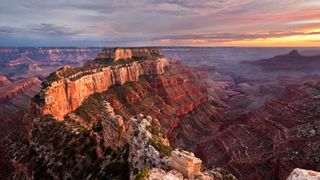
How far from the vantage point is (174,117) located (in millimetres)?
142125

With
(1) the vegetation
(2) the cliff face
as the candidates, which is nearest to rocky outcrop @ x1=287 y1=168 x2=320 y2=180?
(1) the vegetation

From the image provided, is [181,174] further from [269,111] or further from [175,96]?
[175,96]

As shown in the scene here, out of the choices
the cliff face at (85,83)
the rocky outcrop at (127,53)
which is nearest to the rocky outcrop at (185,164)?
the cliff face at (85,83)

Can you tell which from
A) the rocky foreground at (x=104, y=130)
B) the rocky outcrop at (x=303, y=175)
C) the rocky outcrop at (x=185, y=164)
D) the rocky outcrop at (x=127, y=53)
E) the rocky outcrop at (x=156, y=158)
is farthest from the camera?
the rocky outcrop at (x=127, y=53)

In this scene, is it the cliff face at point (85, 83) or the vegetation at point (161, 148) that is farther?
the cliff face at point (85, 83)

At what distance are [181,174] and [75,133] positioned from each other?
135 feet

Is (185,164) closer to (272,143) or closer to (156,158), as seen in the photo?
(156,158)

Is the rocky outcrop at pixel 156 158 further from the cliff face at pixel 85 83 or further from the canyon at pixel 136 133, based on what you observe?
the cliff face at pixel 85 83

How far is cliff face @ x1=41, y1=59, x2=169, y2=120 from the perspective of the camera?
83.5 m

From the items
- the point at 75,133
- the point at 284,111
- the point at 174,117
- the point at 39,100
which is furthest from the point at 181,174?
the point at 174,117

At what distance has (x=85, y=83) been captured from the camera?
109938mm

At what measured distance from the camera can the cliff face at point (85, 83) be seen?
83.5 m

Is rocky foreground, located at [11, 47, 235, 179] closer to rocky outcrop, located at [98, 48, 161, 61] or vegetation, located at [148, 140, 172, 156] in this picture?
vegetation, located at [148, 140, 172, 156]

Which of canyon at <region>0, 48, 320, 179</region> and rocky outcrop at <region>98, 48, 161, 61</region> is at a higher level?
rocky outcrop at <region>98, 48, 161, 61</region>
